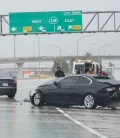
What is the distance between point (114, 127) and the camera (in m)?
12.0

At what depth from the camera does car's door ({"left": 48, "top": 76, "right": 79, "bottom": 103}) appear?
18.4m

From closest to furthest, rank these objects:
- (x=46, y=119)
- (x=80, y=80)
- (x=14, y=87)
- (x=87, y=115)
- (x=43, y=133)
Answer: (x=43, y=133) < (x=46, y=119) < (x=87, y=115) < (x=80, y=80) < (x=14, y=87)

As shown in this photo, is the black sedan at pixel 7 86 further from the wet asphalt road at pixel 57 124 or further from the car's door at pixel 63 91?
the wet asphalt road at pixel 57 124

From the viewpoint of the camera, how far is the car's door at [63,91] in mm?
18391

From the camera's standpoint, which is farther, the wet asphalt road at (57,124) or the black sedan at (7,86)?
the black sedan at (7,86)

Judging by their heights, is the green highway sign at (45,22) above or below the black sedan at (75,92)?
above

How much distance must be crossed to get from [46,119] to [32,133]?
9.93ft

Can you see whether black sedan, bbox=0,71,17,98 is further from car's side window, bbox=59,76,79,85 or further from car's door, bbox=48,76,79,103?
car's side window, bbox=59,76,79,85

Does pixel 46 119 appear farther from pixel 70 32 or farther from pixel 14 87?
pixel 70 32

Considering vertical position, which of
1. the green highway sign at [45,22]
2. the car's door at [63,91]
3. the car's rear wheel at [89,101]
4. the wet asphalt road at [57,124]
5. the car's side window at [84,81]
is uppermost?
the green highway sign at [45,22]

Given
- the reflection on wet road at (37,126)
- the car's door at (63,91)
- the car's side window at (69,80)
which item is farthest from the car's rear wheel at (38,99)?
the reflection on wet road at (37,126)

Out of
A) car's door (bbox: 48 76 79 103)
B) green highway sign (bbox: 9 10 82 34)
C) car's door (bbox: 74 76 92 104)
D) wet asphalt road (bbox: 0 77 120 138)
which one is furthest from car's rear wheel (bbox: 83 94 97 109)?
green highway sign (bbox: 9 10 82 34)

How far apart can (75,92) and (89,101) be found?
32.1 inches

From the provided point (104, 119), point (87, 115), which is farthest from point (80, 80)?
point (104, 119)
